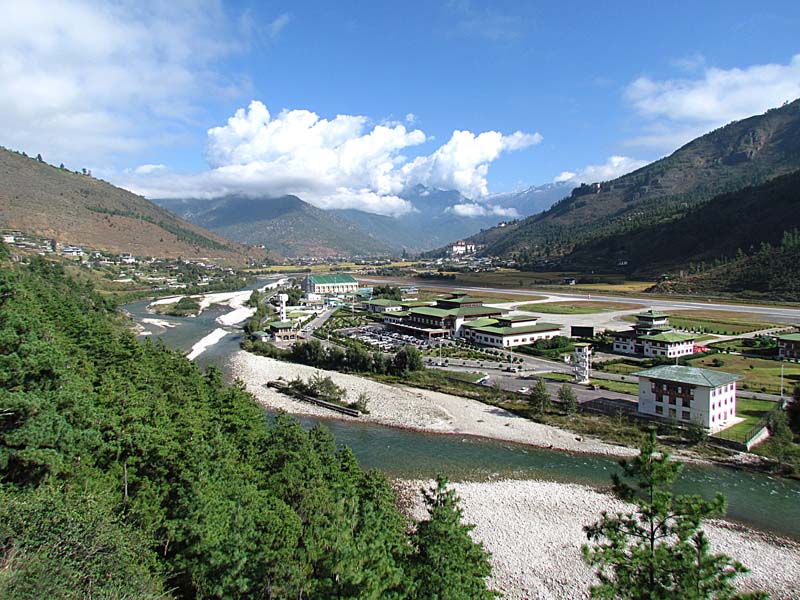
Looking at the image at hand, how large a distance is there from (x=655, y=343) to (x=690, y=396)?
15598 mm

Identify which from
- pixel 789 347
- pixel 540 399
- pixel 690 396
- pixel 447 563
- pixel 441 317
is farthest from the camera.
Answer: pixel 441 317

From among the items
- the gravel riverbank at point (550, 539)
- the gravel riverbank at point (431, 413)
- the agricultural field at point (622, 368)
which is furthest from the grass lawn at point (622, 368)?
the gravel riverbank at point (550, 539)

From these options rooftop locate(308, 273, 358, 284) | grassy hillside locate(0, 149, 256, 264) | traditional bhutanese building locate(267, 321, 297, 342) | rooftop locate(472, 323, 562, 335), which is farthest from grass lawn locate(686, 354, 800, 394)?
grassy hillside locate(0, 149, 256, 264)

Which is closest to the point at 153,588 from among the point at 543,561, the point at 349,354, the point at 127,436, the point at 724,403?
the point at 127,436

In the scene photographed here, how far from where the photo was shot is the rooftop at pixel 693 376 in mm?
24516

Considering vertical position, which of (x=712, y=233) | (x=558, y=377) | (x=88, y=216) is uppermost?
(x=88, y=216)

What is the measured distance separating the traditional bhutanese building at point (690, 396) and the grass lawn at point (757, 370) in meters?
6.43

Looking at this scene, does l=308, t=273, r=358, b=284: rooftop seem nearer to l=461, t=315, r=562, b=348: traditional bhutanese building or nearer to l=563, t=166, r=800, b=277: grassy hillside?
l=461, t=315, r=562, b=348: traditional bhutanese building

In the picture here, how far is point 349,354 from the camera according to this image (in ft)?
134

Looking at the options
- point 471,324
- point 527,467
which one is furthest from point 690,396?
point 471,324

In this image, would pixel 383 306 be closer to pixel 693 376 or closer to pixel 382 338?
pixel 382 338

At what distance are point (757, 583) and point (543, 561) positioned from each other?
221 inches

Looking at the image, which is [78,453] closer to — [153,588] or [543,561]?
[153,588]

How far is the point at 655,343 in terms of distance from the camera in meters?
39.5
